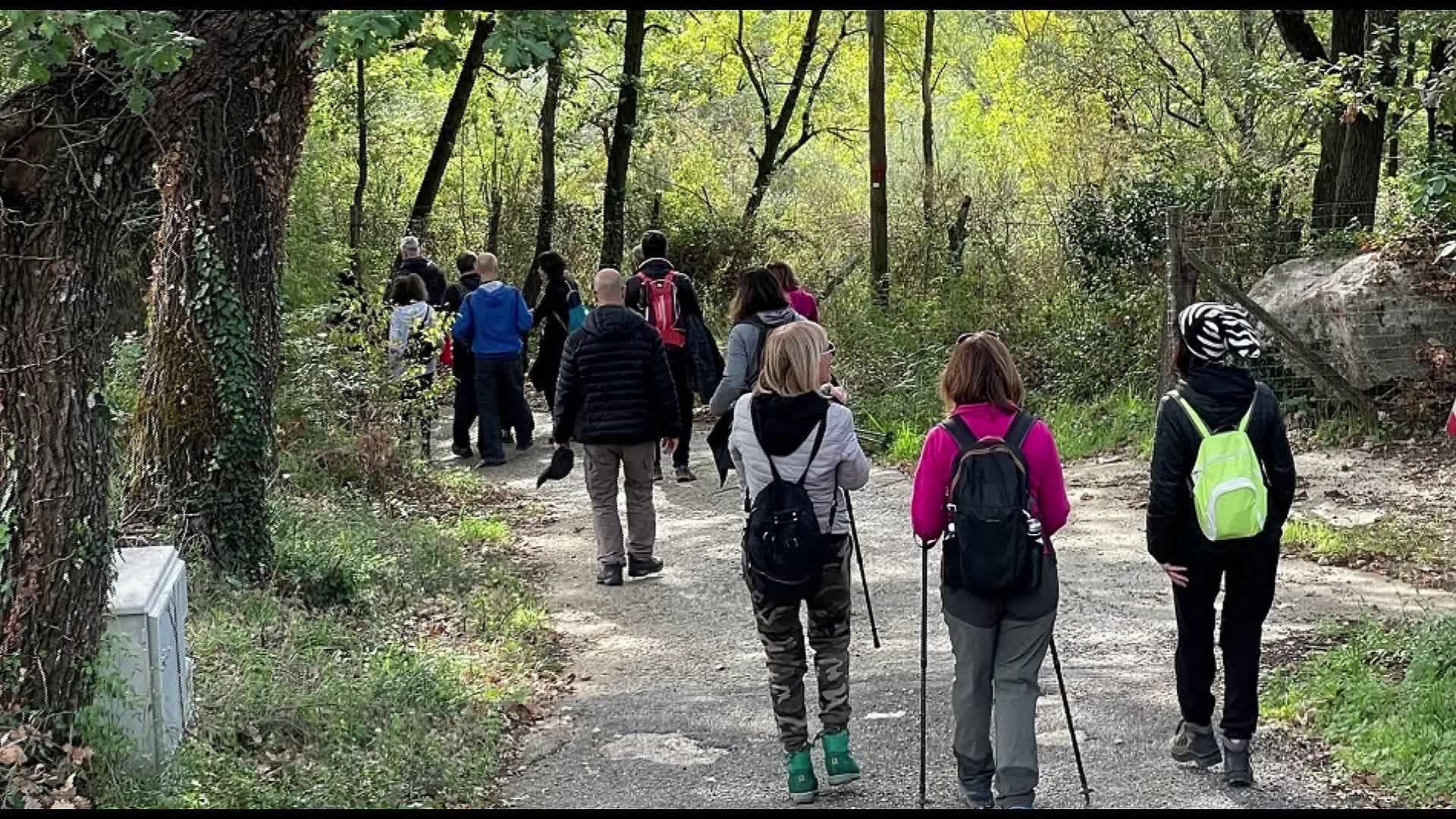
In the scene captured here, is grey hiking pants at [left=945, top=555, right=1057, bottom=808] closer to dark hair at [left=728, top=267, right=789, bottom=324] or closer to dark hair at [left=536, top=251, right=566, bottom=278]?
dark hair at [left=728, top=267, right=789, bottom=324]

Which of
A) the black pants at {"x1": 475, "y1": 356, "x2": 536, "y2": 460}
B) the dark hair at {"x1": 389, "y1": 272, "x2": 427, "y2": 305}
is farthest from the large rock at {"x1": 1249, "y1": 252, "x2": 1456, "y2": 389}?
the dark hair at {"x1": 389, "y1": 272, "x2": 427, "y2": 305}

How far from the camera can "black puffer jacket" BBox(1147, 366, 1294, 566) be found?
5766 millimetres

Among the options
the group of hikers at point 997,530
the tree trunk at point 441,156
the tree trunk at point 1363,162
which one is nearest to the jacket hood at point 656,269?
the group of hikers at point 997,530

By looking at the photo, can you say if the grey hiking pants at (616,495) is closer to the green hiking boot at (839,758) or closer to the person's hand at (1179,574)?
the green hiking boot at (839,758)

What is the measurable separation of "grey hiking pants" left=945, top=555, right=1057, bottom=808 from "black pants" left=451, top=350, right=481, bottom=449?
401 inches

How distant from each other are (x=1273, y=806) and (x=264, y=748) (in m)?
3.92

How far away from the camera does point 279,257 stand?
376 inches

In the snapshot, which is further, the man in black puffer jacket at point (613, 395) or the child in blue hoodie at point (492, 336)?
the child in blue hoodie at point (492, 336)

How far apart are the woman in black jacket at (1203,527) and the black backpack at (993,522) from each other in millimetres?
671

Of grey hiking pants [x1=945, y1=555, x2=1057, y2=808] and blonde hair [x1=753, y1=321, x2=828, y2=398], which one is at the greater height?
blonde hair [x1=753, y1=321, x2=828, y2=398]

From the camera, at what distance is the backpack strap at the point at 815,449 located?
6023 mm

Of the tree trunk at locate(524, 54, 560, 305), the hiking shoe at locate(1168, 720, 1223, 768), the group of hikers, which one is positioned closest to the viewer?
the group of hikers

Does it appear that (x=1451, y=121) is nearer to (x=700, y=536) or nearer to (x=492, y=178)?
(x=700, y=536)

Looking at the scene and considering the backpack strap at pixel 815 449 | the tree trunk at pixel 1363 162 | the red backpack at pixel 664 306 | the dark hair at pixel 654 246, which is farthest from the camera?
the tree trunk at pixel 1363 162
